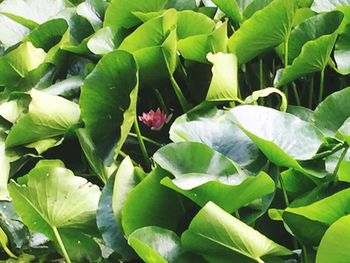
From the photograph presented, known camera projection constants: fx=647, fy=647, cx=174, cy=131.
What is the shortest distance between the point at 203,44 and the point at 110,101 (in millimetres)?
183

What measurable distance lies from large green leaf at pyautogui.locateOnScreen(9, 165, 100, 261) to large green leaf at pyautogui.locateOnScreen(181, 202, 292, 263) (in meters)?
0.20

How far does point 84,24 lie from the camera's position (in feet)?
4.53

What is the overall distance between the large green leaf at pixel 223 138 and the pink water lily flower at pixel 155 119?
170 millimetres

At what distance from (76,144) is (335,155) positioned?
486mm

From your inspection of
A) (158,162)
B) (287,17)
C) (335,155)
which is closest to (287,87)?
(287,17)

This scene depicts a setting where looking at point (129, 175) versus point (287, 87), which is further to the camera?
point (287, 87)

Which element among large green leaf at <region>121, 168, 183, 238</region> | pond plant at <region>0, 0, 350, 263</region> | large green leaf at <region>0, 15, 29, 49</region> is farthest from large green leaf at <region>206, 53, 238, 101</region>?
large green leaf at <region>0, 15, 29, 49</region>

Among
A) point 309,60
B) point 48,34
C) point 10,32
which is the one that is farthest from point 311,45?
point 10,32

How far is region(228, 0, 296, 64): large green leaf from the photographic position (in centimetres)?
102

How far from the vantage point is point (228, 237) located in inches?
29.2

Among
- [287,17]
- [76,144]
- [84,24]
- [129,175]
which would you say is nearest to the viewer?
[129,175]

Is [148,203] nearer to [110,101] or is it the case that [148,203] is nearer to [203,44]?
[110,101]

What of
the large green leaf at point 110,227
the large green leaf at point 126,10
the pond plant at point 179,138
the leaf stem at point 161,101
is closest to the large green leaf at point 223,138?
the pond plant at point 179,138

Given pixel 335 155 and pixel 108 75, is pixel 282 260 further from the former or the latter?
pixel 108 75
